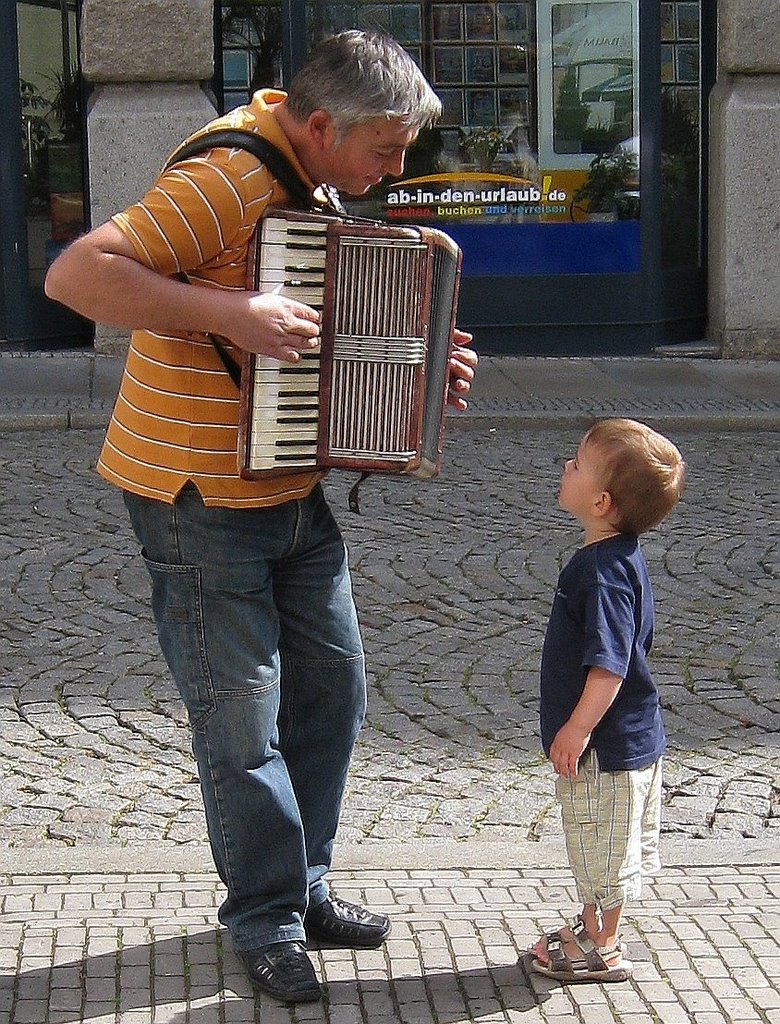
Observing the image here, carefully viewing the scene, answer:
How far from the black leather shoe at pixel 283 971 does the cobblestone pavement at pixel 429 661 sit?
0.84 meters

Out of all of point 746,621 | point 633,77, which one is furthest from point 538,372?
point 746,621

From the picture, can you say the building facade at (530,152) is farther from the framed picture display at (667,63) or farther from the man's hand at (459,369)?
the man's hand at (459,369)

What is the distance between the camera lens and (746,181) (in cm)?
1137

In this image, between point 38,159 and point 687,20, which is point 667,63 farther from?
point 38,159

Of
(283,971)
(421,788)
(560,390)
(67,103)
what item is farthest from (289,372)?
(67,103)

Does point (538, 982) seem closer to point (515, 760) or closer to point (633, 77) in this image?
point (515, 760)

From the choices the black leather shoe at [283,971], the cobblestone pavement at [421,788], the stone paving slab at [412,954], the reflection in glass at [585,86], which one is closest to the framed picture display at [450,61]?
the reflection in glass at [585,86]

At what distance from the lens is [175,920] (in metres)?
3.57

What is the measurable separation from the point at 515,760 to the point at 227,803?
155cm

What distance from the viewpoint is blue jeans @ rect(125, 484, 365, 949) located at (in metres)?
3.20

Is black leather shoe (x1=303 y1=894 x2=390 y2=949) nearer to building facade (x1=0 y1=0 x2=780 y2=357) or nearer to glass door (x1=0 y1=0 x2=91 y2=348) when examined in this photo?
building facade (x1=0 y1=0 x2=780 y2=357)

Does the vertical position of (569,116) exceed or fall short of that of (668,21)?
it falls short

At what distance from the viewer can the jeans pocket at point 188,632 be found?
320 centimetres

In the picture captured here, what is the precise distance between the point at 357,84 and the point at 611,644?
43.6 inches
